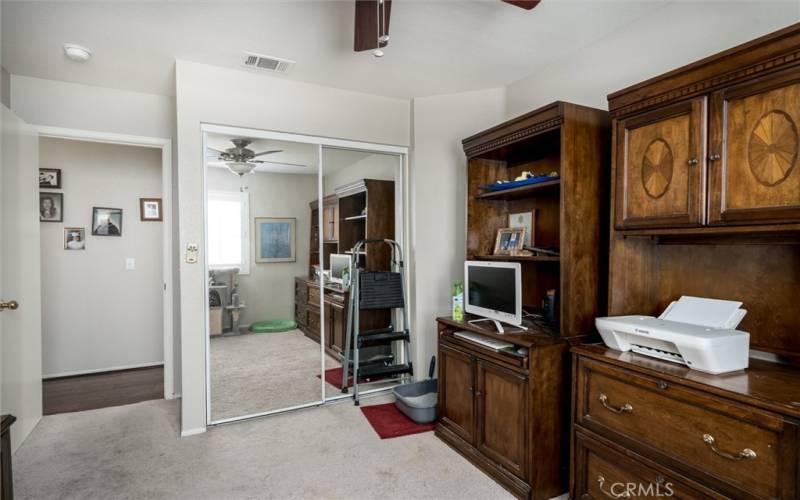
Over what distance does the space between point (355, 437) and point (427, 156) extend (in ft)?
7.79

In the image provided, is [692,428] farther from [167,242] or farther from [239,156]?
[167,242]

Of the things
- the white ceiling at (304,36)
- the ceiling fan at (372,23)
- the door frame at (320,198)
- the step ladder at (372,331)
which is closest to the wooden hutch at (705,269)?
the white ceiling at (304,36)

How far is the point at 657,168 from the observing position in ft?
6.28

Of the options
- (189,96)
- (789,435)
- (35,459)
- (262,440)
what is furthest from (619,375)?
(35,459)

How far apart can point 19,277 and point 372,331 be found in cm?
260

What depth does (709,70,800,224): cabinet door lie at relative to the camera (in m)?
1.46

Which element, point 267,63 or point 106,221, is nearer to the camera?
point 267,63

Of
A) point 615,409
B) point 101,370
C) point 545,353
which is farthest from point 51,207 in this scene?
point 615,409

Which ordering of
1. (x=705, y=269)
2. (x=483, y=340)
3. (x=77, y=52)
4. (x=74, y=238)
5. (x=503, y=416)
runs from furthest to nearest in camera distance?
(x=74, y=238)
(x=77, y=52)
(x=483, y=340)
(x=503, y=416)
(x=705, y=269)

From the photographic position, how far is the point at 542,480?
2182 mm

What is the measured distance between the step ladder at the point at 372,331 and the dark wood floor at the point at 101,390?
1.81 m

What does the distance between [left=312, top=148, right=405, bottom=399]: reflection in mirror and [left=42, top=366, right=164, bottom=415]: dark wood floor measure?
1701 mm

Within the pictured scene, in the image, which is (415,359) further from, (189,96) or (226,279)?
(189,96)

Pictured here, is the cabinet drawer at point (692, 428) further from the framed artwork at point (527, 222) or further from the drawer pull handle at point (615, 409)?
the framed artwork at point (527, 222)
